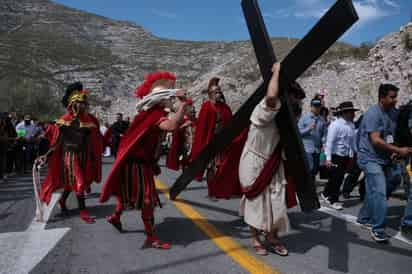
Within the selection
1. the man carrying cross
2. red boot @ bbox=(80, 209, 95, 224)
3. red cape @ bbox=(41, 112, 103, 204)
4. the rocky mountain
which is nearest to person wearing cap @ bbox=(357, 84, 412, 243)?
the man carrying cross

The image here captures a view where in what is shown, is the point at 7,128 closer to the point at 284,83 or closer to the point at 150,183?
the point at 150,183

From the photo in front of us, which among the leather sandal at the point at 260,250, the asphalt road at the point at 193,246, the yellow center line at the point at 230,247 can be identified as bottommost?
the asphalt road at the point at 193,246

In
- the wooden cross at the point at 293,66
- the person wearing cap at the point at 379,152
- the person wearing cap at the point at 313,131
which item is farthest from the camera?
the person wearing cap at the point at 313,131

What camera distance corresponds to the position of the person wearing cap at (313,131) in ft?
24.6

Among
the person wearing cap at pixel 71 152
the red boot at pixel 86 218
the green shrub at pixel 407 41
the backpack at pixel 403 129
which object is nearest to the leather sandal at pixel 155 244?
the red boot at pixel 86 218

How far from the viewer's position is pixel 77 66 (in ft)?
243

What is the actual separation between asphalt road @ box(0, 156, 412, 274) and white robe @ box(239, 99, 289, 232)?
0.37 metres

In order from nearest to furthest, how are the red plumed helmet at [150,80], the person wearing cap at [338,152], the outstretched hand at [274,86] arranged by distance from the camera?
the outstretched hand at [274,86] → the red plumed helmet at [150,80] → the person wearing cap at [338,152]

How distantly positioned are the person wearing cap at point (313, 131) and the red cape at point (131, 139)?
3930mm

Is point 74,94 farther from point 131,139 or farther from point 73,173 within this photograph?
point 131,139

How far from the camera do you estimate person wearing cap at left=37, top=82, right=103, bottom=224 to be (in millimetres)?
5922

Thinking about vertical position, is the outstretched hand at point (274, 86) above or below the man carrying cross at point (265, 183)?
above

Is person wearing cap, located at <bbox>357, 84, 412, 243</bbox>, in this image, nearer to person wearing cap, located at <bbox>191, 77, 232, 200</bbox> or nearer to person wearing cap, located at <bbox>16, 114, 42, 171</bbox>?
person wearing cap, located at <bbox>191, 77, 232, 200</bbox>

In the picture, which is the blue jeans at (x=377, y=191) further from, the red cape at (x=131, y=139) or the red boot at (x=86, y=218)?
the red boot at (x=86, y=218)
